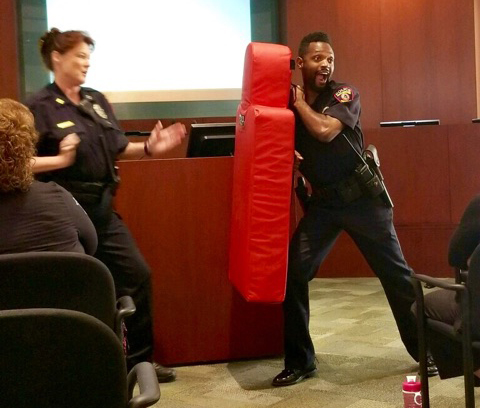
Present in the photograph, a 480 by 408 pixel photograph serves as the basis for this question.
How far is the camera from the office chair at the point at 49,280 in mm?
1466

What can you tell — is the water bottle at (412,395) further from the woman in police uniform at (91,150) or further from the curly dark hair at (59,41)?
the curly dark hair at (59,41)

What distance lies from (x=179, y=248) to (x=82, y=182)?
644 mm

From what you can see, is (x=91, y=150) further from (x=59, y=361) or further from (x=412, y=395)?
(x=59, y=361)

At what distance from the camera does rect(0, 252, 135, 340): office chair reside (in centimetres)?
147

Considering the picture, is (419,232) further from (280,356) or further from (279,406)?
(279,406)

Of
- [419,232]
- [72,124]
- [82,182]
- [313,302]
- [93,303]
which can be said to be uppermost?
[72,124]

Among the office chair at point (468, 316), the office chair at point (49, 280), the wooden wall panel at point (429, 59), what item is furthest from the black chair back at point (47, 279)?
the wooden wall panel at point (429, 59)

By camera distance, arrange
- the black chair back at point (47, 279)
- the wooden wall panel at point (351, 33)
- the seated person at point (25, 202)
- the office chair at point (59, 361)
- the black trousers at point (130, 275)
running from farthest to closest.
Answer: the wooden wall panel at point (351, 33)
the black trousers at point (130, 275)
the seated person at point (25, 202)
the black chair back at point (47, 279)
the office chair at point (59, 361)

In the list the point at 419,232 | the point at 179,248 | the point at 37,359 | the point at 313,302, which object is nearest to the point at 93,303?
the point at 37,359

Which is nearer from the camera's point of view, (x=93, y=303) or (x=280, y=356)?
(x=93, y=303)

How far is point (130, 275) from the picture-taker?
2859mm

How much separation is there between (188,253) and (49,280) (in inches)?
69.7

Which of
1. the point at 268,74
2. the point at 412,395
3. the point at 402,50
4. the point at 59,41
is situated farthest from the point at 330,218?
the point at 402,50

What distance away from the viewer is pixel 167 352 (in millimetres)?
3256
